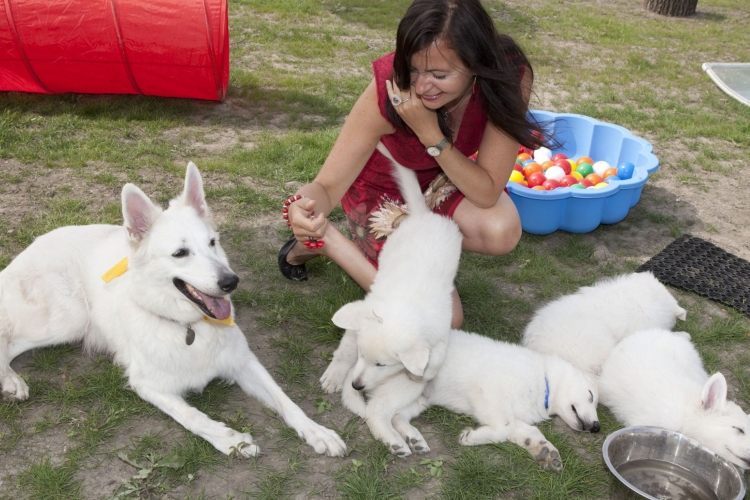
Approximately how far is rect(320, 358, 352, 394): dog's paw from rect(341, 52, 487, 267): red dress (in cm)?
66

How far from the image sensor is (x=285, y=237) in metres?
4.10

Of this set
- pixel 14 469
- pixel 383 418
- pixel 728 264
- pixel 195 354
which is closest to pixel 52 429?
pixel 14 469

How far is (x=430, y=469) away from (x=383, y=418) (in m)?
0.28

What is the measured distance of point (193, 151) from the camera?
16.7 ft

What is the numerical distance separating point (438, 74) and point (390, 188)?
0.98m

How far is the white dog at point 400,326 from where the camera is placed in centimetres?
262

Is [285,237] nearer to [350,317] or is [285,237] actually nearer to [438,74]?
[350,317]

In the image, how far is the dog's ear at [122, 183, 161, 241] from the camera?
2.38m

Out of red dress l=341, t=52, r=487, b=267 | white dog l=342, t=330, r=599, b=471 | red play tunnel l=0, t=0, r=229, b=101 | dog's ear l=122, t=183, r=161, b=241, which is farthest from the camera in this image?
red play tunnel l=0, t=0, r=229, b=101

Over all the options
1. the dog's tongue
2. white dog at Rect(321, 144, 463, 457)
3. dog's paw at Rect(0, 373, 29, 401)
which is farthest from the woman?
dog's paw at Rect(0, 373, 29, 401)

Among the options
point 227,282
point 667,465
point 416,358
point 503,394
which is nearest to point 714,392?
point 667,465

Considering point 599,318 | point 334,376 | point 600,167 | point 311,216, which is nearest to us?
point 311,216

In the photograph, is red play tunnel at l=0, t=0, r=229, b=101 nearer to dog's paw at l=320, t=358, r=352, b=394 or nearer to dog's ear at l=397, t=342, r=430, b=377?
dog's paw at l=320, t=358, r=352, b=394

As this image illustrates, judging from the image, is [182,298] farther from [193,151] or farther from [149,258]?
[193,151]
